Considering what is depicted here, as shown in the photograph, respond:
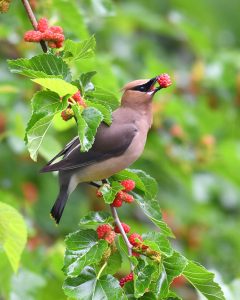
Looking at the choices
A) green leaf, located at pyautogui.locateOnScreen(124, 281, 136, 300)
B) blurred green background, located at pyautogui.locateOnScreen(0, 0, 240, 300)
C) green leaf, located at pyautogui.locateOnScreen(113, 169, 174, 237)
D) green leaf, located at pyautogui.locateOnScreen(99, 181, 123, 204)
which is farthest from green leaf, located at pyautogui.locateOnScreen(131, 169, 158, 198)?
blurred green background, located at pyautogui.locateOnScreen(0, 0, 240, 300)

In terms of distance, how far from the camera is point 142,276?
2820 mm

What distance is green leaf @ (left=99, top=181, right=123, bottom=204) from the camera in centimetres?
292

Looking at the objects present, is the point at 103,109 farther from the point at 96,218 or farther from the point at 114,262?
the point at 114,262

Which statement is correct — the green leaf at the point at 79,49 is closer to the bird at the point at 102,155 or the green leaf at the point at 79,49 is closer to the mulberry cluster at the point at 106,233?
the bird at the point at 102,155

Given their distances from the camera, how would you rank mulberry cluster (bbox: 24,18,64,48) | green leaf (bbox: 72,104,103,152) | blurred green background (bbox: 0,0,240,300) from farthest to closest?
blurred green background (bbox: 0,0,240,300) → mulberry cluster (bbox: 24,18,64,48) → green leaf (bbox: 72,104,103,152)

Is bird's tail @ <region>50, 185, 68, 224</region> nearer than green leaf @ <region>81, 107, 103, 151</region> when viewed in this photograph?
No

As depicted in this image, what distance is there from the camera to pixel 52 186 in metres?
6.16

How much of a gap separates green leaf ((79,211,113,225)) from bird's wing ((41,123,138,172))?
0.23 metres

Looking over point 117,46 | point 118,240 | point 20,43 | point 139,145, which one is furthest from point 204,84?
point 118,240

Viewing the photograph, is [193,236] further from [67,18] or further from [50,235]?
[67,18]

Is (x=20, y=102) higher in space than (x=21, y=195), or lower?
higher

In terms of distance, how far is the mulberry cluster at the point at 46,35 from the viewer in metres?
2.98

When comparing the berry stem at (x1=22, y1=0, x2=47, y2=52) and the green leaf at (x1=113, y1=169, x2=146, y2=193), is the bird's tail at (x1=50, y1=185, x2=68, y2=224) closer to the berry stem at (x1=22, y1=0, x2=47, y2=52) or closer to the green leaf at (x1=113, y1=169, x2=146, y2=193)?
the green leaf at (x1=113, y1=169, x2=146, y2=193)

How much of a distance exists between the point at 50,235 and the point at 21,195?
0.58 metres
